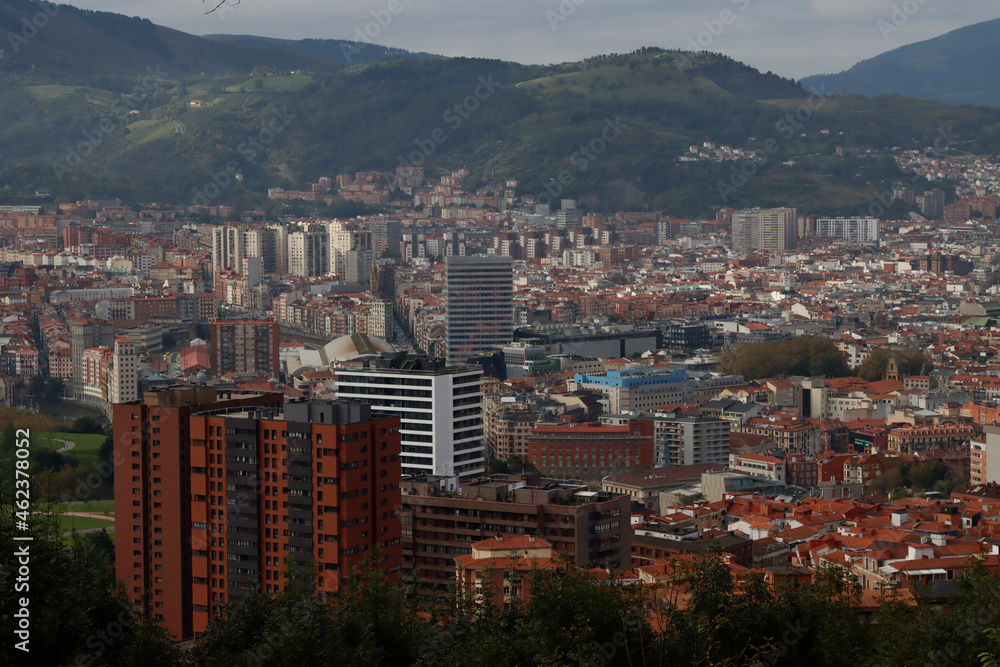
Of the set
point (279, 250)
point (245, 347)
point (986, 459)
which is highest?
point (279, 250)

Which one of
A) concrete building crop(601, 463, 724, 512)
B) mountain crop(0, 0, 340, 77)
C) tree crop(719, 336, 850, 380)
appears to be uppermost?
mountain crop(0, 0, 340, 77)

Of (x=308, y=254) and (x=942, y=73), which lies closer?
(x=308, y=254)

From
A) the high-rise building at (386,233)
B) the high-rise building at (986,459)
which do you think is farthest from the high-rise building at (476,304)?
the high-rise building at (386,233)

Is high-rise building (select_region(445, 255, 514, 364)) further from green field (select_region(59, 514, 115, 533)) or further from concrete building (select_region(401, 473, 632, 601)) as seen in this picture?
concrete building (select_region(401, 473, 632, 601))

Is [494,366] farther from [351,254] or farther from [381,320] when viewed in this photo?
[351,254]

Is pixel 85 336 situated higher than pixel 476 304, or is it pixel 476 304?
pixel 476 304

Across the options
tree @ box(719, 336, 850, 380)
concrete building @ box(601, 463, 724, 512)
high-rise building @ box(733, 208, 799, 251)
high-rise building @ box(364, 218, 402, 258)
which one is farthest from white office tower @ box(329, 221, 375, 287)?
concrete building @ box(601, 463, 724, 512)

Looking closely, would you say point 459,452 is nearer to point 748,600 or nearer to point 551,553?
point 551,553

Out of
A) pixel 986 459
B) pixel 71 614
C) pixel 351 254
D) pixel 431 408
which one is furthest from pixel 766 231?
pixel 71 614
